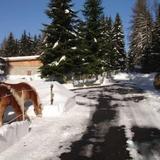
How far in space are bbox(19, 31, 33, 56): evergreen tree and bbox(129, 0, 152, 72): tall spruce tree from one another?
3332 cm

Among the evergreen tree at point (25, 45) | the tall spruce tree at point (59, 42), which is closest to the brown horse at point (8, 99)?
the tall spruce tree at point (59, 42)

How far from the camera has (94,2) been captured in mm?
48750

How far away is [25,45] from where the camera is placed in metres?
101

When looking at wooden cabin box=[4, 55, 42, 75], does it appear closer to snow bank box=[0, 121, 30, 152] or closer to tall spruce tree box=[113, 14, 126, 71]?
tall spruce tree box=[113, 14, 126, 71]

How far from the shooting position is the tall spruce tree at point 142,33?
6338 centimetres

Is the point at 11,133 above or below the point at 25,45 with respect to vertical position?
below

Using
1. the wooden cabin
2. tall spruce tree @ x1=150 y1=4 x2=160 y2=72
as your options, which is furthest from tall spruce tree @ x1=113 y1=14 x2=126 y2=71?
the wooden cabin

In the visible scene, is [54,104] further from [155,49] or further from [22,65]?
[22,65]

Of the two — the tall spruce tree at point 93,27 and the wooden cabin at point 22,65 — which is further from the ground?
the tall spruce tree at point 93,27

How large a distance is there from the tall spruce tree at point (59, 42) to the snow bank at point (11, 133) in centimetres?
2407

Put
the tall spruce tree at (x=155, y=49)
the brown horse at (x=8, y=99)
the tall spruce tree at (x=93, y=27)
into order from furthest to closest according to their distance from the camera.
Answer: the tall spruce tree at (x=155, y=49) < the tall spruce tree at (x=93, y=27) < the brown horse at (x=8, y=99)

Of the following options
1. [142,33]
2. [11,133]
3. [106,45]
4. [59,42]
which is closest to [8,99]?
[11,133]

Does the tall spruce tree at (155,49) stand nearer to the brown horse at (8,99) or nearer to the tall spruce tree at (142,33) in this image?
the tall spruce tree at (142,33)

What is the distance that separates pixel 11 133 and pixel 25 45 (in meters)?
91.4
